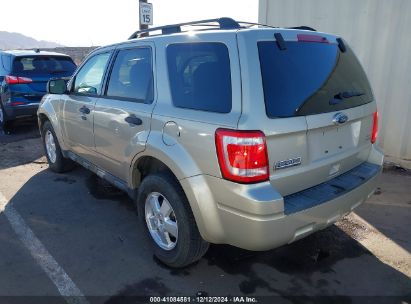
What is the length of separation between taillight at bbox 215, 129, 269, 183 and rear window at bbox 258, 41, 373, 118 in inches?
8.4

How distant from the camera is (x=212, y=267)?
3.22m

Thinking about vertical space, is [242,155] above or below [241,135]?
below

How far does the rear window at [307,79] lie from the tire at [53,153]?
150 inches

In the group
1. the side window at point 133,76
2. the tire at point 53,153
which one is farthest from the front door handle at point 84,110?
the tire at point 53,153

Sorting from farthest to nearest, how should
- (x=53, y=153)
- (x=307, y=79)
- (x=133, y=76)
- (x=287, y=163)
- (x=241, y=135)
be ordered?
(x=53, y=153)
(x=133, y=76)
(x=307, y=79)
(x=287, y=163)
(x=241, y=135)

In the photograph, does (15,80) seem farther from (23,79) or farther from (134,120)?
(134,120)

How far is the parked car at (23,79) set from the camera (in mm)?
7734

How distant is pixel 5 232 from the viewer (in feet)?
12.6

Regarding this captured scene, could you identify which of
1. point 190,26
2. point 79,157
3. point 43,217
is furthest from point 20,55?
point 190,26

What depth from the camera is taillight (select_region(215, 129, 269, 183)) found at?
2.39m

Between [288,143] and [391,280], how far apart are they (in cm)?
153

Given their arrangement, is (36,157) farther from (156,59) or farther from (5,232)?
(156,59)

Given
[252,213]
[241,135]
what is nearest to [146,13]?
[241,135]

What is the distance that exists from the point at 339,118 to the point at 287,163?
58 cm
